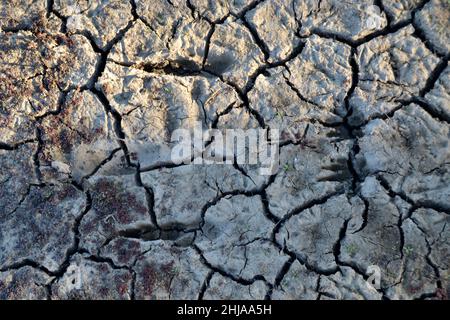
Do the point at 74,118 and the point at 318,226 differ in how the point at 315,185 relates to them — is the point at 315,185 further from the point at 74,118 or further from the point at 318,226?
the point at 74,118

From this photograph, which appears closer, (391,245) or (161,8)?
(391,245)

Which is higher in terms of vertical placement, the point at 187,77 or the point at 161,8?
the point at 161,8

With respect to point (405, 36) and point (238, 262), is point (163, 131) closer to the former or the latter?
point (238, 262)

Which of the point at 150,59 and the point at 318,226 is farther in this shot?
the point at 150,59

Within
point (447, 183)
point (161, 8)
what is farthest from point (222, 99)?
point (447, 183)

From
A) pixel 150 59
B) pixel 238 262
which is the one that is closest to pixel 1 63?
pixel 150 59
